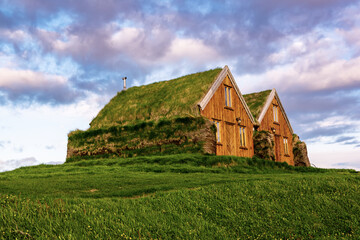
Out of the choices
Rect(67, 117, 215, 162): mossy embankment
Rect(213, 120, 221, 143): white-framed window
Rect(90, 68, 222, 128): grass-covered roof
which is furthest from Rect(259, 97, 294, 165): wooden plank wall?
Rect(67, 117, 215, 162): mossy embankment

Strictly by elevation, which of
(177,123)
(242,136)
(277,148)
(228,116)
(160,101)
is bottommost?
(277,148)

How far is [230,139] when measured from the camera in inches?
1196

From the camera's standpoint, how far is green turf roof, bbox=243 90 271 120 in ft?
120

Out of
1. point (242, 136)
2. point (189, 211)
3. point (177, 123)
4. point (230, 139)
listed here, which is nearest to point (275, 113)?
point (242, 136)

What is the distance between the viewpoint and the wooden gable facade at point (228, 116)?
28.8 m

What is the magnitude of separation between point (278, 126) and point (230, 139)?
472 inches

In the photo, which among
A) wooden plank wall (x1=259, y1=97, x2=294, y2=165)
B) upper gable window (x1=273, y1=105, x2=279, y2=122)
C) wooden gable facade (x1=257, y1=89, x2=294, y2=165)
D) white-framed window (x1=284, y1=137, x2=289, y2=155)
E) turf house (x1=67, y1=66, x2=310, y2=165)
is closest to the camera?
turf house (x1=67, y1=66, x2=310, y2=165)

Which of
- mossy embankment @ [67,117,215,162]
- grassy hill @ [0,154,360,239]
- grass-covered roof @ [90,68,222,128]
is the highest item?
grass-covered roof @ [90,68,222,128]

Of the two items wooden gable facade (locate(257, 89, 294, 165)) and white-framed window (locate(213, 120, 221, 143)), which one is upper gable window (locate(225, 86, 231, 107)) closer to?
white-framed window (locate(213, 120, 221, 143))

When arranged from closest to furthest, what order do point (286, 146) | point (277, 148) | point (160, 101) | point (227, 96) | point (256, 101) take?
1. point (160, 101)
2. point (227, 96)
3. point (256, 101)
4. point (277, 148)
5. point (286, 146)

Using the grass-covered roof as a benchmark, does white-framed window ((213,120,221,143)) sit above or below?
below

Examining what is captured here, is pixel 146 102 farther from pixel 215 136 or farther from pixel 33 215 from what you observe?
pixel 33 215

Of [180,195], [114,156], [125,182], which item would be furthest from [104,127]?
[180,195]

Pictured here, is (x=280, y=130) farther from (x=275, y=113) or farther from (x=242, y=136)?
(x=242, y=136)
